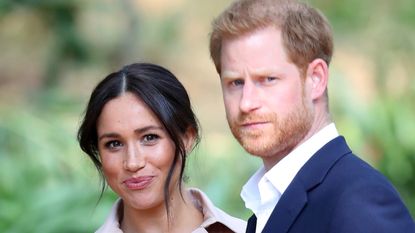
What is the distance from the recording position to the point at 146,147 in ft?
10.8

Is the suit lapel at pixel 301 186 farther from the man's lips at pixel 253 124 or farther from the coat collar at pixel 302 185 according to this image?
the man's lips at pixel 253 124

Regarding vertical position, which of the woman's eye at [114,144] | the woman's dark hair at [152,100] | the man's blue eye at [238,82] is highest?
the woman's dark hair at [152,100]

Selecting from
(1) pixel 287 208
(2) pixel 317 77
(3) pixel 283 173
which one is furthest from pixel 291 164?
(2) pixel 317 77

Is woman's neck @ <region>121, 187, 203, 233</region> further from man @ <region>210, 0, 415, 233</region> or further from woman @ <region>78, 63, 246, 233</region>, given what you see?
man @ <region>210, 0, 415, 233</region>

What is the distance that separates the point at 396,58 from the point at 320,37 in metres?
5.41

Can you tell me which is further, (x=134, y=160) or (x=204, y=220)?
(x=204, y=220)

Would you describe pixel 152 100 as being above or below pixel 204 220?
above

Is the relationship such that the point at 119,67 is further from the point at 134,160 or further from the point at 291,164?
the point at 291,164

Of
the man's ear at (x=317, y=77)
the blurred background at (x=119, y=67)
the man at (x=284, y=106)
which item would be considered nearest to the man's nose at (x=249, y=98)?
the man at (x=284, y=106)

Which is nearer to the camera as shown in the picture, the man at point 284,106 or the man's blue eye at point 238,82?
the man at point 284,106

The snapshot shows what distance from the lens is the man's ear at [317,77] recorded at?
269cm

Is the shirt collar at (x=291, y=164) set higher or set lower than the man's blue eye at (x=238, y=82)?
lower

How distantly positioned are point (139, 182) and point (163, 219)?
8.1 inches

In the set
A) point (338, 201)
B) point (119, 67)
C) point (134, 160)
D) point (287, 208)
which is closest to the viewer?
point (338, 201)
